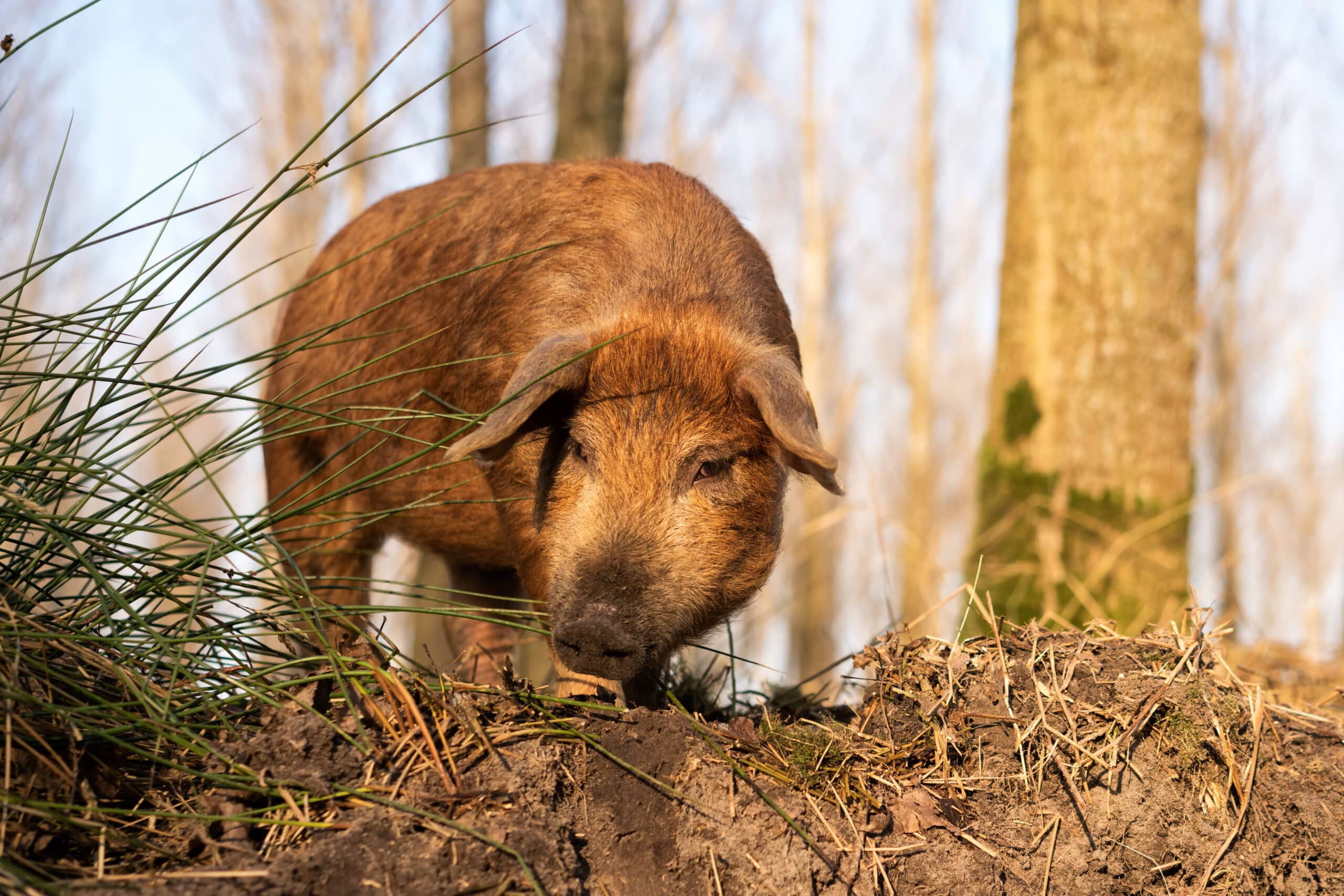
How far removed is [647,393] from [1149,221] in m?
3.96

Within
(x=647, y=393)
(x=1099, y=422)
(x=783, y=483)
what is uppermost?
(x=647, y=393)

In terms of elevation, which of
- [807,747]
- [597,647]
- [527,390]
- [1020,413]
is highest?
[527,390]

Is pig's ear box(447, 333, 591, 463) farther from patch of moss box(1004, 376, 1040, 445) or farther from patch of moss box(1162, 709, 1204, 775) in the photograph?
patch of moss box(1004, 376, 1040, 445)

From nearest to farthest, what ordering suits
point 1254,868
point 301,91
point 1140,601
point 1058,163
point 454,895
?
point 454,895 < point 1254,868 < point 1140,601 < point 1058,163 < point 301,91

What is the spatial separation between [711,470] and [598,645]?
872 millimetres

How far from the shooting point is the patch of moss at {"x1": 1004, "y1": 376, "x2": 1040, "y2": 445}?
6.33 m

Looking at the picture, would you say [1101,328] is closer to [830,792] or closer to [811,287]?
[830,792]

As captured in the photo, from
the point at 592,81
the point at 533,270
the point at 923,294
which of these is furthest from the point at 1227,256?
Result: the point at 533,270

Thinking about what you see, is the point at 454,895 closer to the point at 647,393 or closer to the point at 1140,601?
the point at 647,393

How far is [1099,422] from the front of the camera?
A: 6.14m

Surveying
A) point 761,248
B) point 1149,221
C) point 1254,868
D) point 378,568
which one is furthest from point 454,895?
point 1149,221

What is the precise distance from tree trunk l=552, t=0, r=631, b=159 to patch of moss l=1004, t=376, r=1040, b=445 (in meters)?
3.93

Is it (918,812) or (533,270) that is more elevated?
(533,270)

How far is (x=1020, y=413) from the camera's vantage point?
6371 millimetres
